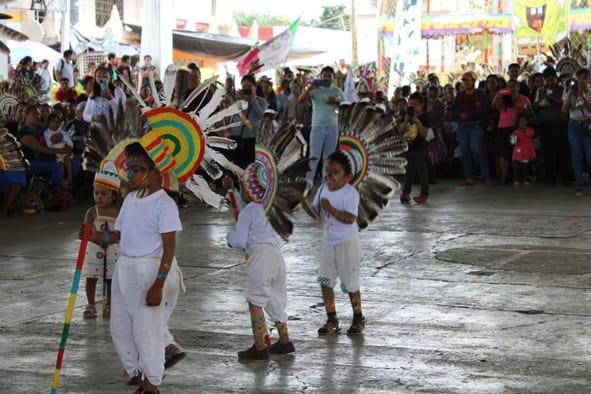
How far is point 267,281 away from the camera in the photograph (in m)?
7.11

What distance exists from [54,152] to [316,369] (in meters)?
9.90

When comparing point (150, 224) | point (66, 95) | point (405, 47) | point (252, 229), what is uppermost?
point (405, 47)

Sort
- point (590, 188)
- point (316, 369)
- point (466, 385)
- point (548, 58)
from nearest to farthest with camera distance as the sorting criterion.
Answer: point (466, 385), point (316, 369), point (590, 188), point (548, 58)

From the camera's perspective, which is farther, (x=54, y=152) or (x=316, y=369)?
(x=54, y=152)

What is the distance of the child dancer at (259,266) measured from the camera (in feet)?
23.2

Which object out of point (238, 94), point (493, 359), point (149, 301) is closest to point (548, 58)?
point (238, 94)

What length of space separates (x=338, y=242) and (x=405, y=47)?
20197mm

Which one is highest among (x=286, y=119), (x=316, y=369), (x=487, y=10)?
(x=487, y=10)

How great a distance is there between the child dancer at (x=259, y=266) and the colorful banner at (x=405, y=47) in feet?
68.1

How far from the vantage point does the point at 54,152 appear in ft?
52.1

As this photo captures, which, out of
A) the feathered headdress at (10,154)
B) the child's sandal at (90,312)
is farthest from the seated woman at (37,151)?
the child's sandal at (90,312)

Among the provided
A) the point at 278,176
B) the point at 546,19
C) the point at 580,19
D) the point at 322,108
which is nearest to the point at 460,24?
the point at 580,19

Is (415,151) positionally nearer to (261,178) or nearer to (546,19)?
(261,178)

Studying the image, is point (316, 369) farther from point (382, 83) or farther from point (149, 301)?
point (382, 83)
